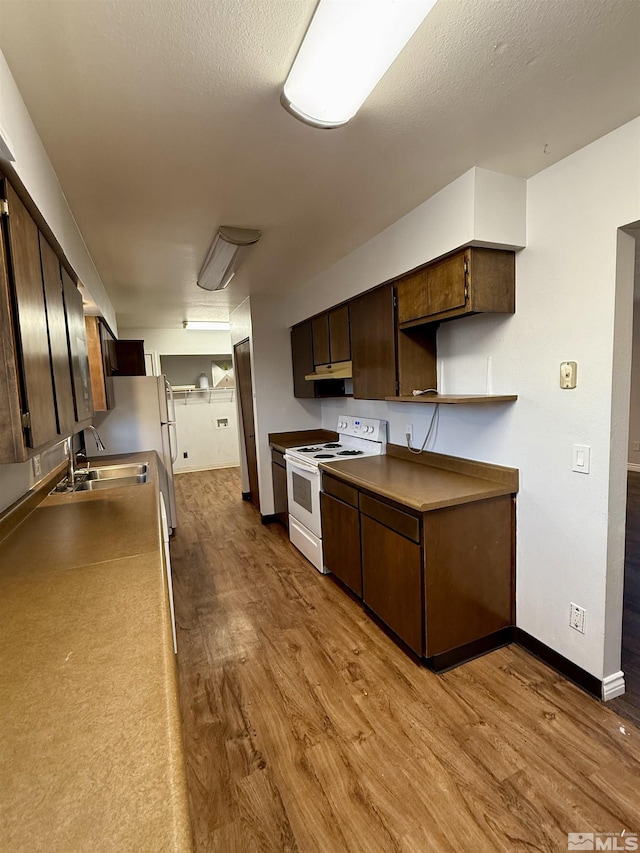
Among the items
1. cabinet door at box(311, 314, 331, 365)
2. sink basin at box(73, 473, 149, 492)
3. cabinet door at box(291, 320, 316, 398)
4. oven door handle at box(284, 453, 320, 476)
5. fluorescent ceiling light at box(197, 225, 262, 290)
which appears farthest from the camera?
cabinet door at box(291, 320, 316, 398)

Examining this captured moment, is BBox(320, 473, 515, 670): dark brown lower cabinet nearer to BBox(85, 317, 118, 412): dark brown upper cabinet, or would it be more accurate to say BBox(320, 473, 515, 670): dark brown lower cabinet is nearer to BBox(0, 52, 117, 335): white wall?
BBox(0, 52, 117, 335): white wall

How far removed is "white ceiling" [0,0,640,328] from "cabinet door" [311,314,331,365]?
122cm

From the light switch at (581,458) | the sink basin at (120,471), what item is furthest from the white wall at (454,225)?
the sink basin at (120,471)

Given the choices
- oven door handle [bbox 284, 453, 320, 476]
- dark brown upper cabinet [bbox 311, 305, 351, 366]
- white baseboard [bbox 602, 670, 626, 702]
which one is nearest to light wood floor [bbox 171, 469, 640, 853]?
white baseboard [bbox 602, 670, 626, 702]

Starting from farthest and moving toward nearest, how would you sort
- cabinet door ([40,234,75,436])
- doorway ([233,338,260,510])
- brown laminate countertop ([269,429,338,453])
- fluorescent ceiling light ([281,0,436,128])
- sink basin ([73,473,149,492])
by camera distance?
doorway ([233,338,260,510])
brown laminate countertop ([269,429,338,453])
sink basin ([73,473,149,492])
cabinet door ([40,234,75,436])
fluorescent ceiling light ([281,0,436,128])

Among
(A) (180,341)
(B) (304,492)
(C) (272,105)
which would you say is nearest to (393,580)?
(B) (304,492)

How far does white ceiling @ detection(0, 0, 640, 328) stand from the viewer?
108 cm

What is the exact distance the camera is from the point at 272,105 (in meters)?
1.38

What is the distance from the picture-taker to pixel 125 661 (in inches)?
34.9

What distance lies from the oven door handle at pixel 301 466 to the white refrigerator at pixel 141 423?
1211 mm

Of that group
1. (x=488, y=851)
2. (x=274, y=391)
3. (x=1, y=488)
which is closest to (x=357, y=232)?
(x=274, y=391)

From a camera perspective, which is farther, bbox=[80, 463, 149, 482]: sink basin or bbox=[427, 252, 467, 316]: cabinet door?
bbox=[80, 463, 149, 482]: sink basin

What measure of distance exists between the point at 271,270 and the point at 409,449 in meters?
1.86

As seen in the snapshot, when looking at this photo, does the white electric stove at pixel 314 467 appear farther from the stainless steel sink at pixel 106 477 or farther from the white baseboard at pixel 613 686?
the white baseboard at pixel 613 686
